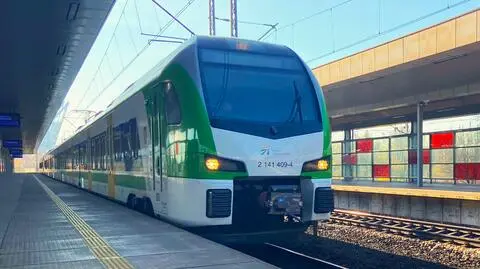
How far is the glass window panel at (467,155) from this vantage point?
57.7ft

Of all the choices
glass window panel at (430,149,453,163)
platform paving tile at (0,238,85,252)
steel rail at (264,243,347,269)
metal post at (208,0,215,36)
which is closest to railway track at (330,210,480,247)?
steel rail at (264,243,347,269)

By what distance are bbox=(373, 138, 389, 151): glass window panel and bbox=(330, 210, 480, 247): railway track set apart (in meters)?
6.95

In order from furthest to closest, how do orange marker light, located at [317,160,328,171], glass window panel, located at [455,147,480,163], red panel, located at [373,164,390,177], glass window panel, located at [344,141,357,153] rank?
glass window panel, located at [344,141,357,153]
red panel, located at [373,164,390,177]
glass window panel, located at [455,147,480,163]
orange marker light, located at [317,160,328,171]

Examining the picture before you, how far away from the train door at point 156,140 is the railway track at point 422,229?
7063 mm

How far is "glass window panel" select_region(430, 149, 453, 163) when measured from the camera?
18.9m

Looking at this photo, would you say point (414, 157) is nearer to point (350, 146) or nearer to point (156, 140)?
point (350, 146)

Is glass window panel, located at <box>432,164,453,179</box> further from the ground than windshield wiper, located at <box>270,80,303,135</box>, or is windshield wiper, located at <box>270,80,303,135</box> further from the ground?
windshield wiper, located at <box>270,80,303,135</box>

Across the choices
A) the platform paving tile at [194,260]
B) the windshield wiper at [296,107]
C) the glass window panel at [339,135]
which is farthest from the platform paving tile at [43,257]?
the glass window panel at [339,135]

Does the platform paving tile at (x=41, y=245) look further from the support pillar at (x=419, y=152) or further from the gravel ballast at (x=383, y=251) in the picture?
the support pillar at (x=419, y=152)

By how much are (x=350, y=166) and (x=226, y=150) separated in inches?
715

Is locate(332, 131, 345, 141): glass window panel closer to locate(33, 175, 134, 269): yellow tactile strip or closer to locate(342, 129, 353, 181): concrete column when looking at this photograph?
locate(342, 129, 353, 181): concrete column

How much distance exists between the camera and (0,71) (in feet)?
54.1

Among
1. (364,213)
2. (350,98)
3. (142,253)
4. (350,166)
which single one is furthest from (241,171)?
(350,166)

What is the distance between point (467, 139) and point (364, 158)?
569cm
